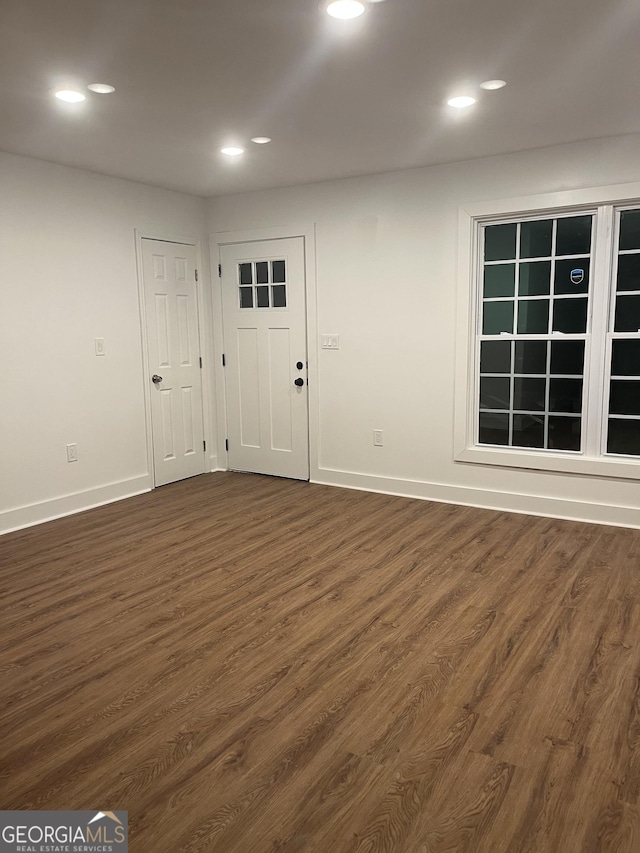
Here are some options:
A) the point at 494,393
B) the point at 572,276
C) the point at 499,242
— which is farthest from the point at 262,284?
the point at 572,276

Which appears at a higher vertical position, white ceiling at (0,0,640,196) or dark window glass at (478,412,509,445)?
white ceiling at (0,0,640,196)

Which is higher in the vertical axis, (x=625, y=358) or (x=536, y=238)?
(x=536, y=238)

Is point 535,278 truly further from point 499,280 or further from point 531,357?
point 531,357

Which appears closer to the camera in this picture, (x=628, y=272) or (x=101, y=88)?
(x=101, y=88)

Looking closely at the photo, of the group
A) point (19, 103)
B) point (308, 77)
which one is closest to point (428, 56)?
point (308, 77)

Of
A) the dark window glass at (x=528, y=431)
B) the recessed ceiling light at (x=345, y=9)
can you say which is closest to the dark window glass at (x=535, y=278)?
the dark window glass at (x=528, y=431)

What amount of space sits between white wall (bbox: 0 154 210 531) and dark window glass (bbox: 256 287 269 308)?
2.97 feet

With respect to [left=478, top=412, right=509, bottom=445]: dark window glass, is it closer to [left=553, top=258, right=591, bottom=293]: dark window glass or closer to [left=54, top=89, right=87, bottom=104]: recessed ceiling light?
[left=553, top=258, right=591, bottom=293]: dark window glass

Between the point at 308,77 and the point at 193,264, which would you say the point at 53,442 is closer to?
the point at 193,264

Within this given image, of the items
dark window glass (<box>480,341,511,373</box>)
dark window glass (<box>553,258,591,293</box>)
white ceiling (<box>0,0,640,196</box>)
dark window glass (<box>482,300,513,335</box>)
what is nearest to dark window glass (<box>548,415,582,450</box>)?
dark window glass (<box>480,341,511,373</box>)

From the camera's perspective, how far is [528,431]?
186 inches

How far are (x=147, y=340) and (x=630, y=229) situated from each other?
12.0ft

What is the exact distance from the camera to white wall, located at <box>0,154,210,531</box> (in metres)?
4.38

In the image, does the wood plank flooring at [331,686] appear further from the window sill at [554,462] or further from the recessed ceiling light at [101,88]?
the recessed ceiling light at [101,88]
